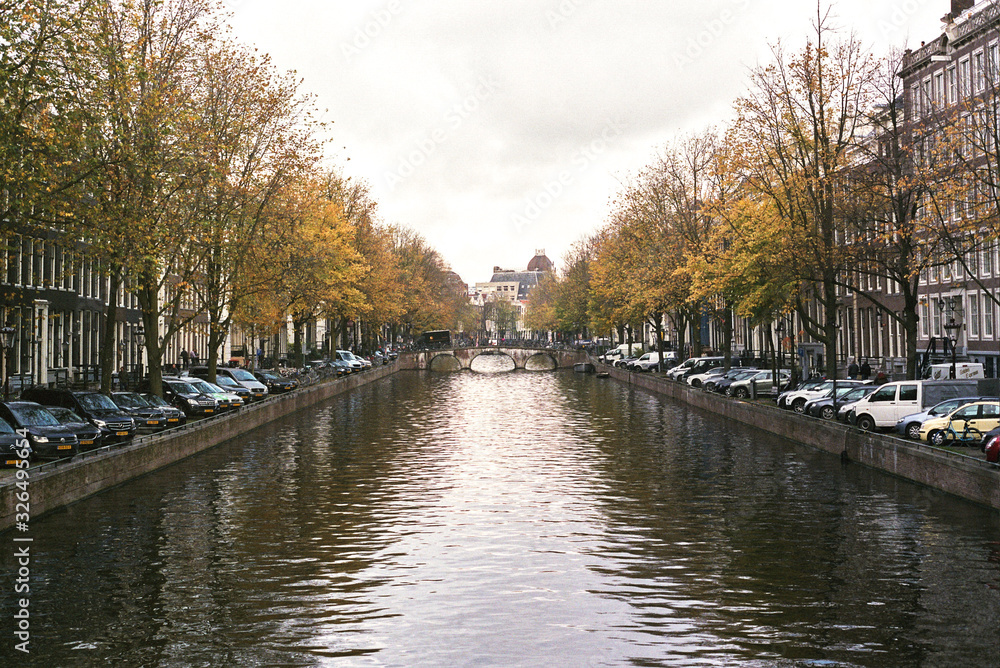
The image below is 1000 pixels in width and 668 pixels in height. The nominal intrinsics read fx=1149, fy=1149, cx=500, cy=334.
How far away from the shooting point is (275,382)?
230ft

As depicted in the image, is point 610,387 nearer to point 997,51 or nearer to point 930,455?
point 997,51

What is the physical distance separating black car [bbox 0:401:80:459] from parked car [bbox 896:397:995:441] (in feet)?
82.9

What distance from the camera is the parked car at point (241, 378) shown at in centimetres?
6272

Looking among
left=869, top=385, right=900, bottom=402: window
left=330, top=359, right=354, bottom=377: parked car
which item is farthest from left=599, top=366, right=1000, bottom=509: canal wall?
left=330, top=359, right=354, bottom=377: parked car

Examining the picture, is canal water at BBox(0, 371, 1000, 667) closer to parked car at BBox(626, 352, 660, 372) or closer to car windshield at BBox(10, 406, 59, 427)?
car windshield at BBox(10, 406, 59, 427)

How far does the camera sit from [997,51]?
57406 millimetres

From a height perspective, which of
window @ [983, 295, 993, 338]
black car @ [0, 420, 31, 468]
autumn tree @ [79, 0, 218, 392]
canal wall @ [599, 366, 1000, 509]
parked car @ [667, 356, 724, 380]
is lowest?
canal wall @ [599, 366, 1000, 509]

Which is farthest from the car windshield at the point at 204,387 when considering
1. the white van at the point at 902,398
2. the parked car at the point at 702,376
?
the parked car at the point at 702,376

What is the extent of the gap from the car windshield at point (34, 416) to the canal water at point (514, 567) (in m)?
3.13

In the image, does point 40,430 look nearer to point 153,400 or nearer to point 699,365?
point 153,400

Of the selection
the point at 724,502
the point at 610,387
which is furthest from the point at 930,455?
the point at 610,387

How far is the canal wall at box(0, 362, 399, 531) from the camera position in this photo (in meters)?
24.5

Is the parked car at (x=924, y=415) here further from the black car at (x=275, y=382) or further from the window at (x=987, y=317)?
the black car at (x=275, y=382)

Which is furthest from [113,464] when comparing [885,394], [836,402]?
[836,402]
